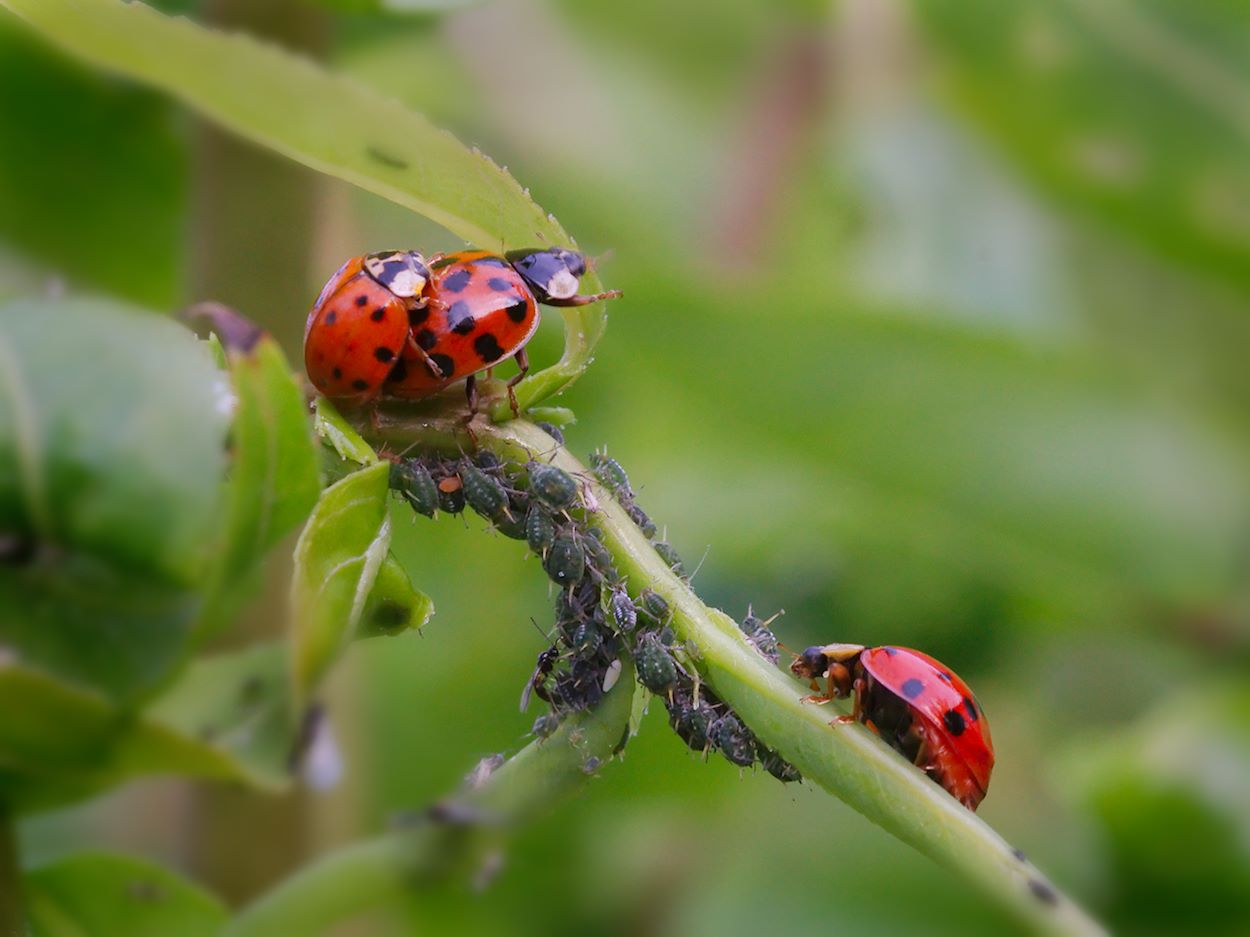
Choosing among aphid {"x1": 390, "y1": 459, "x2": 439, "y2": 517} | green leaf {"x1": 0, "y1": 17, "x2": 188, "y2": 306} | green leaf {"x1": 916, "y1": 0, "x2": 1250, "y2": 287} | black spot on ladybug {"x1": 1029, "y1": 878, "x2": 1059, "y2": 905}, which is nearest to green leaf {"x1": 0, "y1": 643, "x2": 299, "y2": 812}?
aphid {"x1": 390, "y1": 459, "x2": 439, "y2": 517}

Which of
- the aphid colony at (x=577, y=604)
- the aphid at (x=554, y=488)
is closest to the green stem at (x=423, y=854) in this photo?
the aphid colony at (x=577, y=604)

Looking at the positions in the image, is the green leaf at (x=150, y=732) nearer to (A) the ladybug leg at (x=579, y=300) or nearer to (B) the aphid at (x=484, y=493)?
(B) the aphid at (x=484, y=493)

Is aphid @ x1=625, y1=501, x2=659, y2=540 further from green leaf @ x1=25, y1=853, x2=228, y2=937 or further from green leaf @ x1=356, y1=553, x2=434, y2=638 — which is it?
A: green leaf @ x1=25, y1=853, x2=228, y2=937

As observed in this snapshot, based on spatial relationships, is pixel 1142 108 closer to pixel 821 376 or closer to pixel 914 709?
pixel 821 376

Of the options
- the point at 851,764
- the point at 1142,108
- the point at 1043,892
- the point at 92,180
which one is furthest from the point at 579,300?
the point at 1142,108

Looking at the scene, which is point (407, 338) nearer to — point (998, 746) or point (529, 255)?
point (529, 255)

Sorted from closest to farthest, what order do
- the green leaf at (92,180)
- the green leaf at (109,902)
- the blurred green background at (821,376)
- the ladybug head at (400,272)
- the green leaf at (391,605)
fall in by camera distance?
1. the green leaf at (391,605)
2. the green leaf at (109,902)
3. the ladybug head at (400,272)
4. the blurred green background at (821,376)
5. the green leaf at (92,180)
